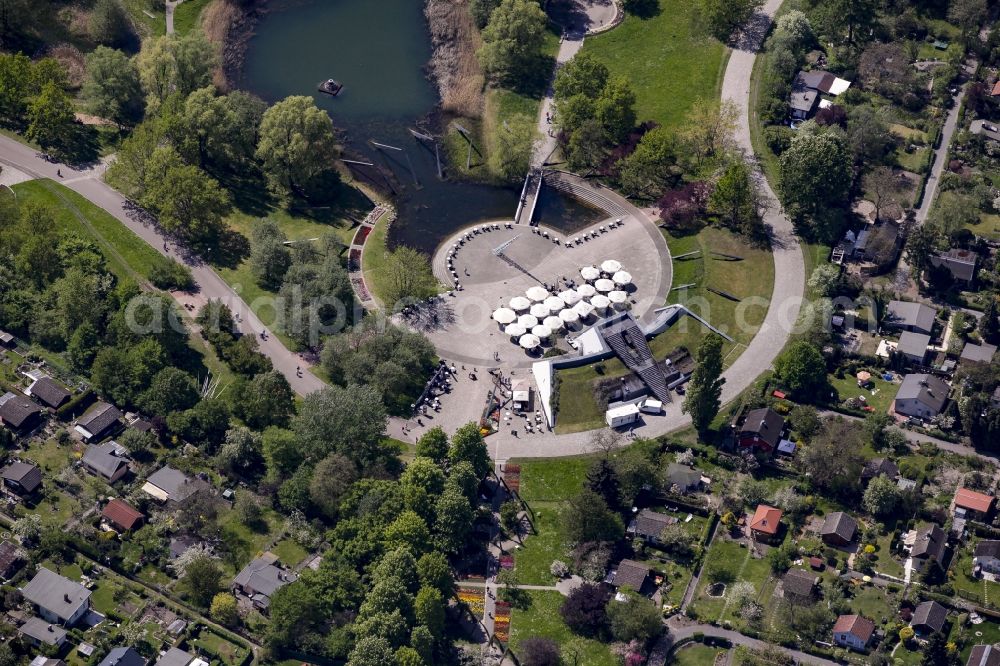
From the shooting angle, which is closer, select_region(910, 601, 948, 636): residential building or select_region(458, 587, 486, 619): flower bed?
select_region(910, 601, 948, 636): residential building

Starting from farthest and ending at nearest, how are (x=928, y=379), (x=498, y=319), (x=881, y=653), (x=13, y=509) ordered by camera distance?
(x=498, y=319)
(x=928, y=379)
(x=13, y=509)
(x=881, y=653)

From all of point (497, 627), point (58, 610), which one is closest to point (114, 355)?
point (58, 610)

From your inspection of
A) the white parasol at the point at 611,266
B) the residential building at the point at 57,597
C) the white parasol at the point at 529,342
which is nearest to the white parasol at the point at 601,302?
the white parasol at the point at 611,266

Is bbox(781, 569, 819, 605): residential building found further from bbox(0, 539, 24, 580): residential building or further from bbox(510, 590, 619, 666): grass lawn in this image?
bbox(0, 539, 24, 580): residential building

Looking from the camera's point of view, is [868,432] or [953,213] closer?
[868,432]

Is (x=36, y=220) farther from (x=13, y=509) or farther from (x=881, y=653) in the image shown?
(x=881, y=653)

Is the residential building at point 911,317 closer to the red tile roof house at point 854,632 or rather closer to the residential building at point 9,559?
the red tile roof house at point 854,632

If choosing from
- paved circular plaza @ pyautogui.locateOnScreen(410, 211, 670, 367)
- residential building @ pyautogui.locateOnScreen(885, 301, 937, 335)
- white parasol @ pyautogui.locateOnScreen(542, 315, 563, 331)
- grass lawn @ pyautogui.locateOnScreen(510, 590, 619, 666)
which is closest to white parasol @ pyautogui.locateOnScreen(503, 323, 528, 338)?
paved circular plaza @ pyautogui.locateOnScreen(410, 211, 670, 367)

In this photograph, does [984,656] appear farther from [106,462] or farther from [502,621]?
[106,462]
